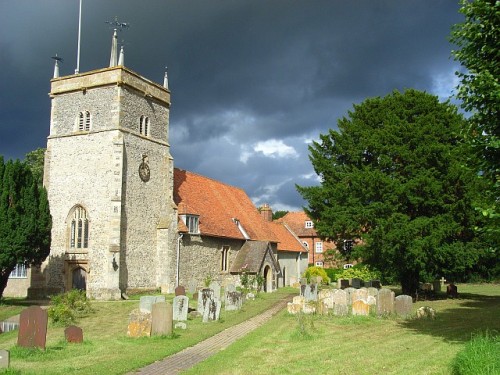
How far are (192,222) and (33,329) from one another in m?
20.9

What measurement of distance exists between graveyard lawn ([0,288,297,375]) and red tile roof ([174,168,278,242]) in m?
15.2

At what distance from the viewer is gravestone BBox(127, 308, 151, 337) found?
15.6m

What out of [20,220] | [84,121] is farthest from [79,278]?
[84,121]

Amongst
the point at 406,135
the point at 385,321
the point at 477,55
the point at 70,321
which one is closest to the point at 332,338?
the point at 385,321

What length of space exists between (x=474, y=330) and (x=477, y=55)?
876 cm

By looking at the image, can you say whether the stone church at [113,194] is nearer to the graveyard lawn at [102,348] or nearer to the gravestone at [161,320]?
the graveyard lawn at [102,348]

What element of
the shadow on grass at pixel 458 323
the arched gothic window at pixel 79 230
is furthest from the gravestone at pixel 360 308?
the arched gothic window at pixel 79 230

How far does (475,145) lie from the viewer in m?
12.0

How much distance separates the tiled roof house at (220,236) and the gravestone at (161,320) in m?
16.7

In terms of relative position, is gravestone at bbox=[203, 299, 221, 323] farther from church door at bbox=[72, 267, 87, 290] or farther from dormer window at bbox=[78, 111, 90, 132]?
dormer window at bbox=[78, 111, 90, 132]

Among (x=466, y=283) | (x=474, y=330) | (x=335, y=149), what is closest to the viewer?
(x=474, y=330)

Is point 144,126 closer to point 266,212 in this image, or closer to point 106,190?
point 106,190

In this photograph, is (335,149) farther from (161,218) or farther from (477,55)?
(477,55)

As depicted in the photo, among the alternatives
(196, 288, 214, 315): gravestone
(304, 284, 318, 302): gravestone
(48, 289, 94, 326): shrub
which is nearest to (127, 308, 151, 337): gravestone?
(196, 288, 214, 315): gravestone
